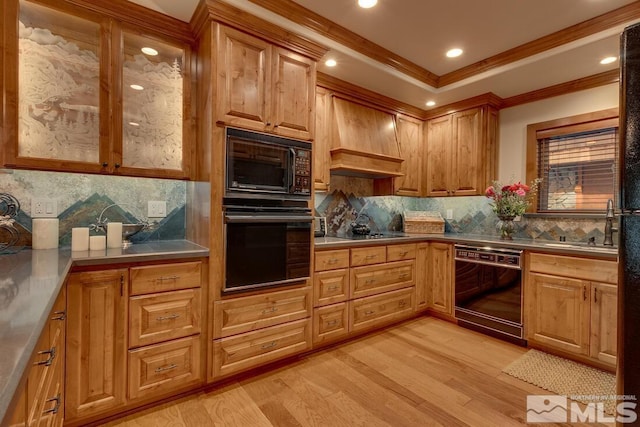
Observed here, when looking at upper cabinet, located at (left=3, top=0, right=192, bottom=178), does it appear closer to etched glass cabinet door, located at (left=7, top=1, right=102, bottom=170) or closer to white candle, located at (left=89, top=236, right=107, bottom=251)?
etched glass cabinet door, located at (left=7, top=1, right=102, bottom=170)

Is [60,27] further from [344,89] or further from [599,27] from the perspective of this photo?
[599,27]

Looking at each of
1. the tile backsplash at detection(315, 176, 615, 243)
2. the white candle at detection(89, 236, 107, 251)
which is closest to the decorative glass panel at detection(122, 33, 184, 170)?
the white candle at detection(89, 236, 107, 251)

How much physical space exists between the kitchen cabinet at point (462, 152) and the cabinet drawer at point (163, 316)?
3.11m

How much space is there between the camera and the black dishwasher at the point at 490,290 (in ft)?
9.27

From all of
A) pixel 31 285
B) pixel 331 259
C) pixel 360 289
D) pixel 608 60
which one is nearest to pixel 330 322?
pixel 360 289

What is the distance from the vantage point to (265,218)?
2.15m

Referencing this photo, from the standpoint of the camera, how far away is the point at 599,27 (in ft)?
7.43

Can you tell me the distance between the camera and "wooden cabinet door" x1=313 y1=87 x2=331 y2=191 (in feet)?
9.80

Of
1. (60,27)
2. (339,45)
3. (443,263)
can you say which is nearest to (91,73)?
(60,27)

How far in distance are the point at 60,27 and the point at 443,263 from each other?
3752mm

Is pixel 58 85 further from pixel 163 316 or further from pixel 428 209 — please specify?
pixel 428 209

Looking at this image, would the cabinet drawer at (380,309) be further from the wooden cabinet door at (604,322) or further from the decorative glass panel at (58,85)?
the decorative glass panel at (58,85)

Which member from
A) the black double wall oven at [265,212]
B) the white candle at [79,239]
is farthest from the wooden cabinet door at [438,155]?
the white candle at [79,239]

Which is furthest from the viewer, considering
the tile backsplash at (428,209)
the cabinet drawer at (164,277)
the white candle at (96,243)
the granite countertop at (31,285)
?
the tile backsplash at (428,209)
